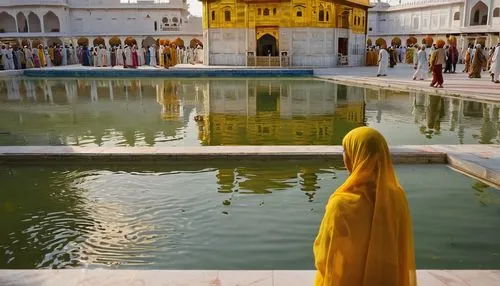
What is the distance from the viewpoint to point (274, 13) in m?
27.2

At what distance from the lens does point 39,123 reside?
10.2 metres

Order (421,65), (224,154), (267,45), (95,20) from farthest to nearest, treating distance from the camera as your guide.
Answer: (95,20) → (267,45) → (421,65) → (224,154)

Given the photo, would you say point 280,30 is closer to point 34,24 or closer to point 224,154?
point 224,154

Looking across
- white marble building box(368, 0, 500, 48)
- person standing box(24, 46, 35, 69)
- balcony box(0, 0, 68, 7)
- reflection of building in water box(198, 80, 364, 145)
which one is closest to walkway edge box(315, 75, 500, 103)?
reflection of building in water box(198, 80, 364, 145)

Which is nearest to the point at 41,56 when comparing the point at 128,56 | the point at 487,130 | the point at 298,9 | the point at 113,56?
the point at 113,56

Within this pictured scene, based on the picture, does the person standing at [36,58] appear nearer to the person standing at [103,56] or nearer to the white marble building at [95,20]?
the person standing at [103,56]

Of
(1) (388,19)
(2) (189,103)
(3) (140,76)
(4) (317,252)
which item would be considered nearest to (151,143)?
(2) (189,103)

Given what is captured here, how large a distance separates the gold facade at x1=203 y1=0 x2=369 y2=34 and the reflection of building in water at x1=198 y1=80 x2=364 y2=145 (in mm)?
10609

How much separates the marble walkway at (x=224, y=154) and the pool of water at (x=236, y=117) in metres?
1.01

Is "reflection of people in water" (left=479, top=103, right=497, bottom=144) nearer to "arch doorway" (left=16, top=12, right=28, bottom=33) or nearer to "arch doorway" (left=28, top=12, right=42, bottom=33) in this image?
"arch doorway" (left=28, top=12, right=42, bottom=33)

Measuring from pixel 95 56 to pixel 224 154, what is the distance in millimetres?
26798

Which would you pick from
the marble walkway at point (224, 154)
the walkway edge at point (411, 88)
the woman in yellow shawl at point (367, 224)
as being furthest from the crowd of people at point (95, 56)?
the woman in yellow shawl at point (367, 224)

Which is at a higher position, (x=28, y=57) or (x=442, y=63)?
(x=28, y=57)

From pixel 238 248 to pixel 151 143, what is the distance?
4.47 metres
